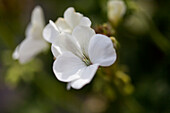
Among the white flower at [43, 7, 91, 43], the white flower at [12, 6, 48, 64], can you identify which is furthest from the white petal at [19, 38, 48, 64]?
the white flower at [43, 7, 91, 43]

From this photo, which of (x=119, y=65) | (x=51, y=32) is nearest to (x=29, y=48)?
(x=51, y=32)

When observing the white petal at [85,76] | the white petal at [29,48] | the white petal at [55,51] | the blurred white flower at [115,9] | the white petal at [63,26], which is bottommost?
the white petal at [29,48]

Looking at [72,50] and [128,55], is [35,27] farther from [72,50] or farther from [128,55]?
[128,55]

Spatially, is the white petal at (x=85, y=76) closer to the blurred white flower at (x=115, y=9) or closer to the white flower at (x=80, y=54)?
the white flower at (x=80, y=54)

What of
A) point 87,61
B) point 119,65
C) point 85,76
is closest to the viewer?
point 85,76

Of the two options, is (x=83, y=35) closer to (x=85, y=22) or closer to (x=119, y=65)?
(x=85, y=22)

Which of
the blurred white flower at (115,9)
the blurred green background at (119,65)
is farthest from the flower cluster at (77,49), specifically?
the blurred green background at (119,65)

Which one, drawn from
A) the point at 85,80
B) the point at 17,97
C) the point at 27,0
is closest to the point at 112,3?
the point at 85,80
